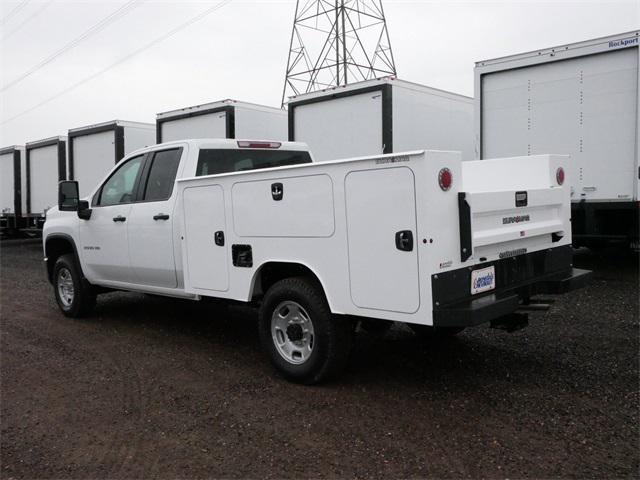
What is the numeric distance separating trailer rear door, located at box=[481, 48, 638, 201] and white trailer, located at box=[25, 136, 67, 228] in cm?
1283

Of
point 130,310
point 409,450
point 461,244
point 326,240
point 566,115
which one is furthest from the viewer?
point 566,115

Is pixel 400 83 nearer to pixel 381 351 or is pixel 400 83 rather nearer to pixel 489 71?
pixel 489 71

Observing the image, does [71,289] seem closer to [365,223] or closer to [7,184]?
[365,223]

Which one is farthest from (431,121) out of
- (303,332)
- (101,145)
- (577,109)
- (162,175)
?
(101,145)

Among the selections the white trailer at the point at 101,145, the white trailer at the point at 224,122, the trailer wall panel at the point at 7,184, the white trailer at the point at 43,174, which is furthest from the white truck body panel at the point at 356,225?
the trailer wall panel at the point at 7,184

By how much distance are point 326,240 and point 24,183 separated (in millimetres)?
17630

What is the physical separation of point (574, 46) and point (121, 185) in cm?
654

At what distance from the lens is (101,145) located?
51.6 feet

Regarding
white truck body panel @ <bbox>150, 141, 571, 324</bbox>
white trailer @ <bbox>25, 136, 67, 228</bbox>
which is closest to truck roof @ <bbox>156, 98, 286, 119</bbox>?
white trailer @ <bbox>25, 136, 67, 228</bbox>

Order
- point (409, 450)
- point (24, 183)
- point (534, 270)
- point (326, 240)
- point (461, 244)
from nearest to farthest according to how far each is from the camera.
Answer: point (409, 450)
point (461, 244)
point (326, 240)
point (534, 270)
point (24, 183)

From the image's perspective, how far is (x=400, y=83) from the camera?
10.3 meters

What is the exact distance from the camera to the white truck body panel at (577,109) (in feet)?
28.5

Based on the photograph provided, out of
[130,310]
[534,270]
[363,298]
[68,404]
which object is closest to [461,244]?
[363,298]

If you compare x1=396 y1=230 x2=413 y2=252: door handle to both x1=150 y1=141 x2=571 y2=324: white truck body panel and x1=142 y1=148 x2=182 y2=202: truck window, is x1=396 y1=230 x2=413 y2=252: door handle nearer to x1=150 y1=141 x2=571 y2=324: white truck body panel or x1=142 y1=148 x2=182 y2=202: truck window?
x1=150 y1=141 x2=571 y2=324: white truck body panel
